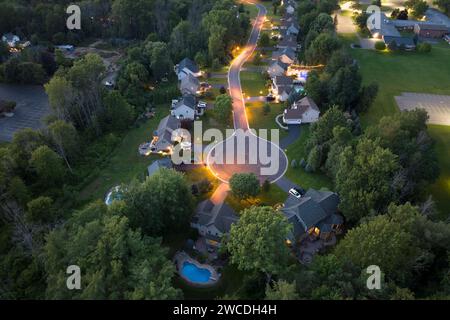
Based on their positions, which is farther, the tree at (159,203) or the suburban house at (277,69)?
the suburban house at (277,69)

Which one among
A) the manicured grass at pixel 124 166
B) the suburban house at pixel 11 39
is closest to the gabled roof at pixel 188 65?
the manicured grass at pixel 124 166

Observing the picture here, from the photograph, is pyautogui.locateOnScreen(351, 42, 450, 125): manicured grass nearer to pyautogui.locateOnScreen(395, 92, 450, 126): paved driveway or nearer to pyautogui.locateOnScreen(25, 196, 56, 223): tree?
pyautogui.locateOnScreen(395, 92, 450, 126): paved driveway

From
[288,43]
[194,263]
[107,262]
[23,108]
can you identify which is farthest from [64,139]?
[288,43]

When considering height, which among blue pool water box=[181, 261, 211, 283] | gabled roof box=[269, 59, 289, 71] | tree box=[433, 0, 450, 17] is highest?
tree box=[433, 0, 450, 17]

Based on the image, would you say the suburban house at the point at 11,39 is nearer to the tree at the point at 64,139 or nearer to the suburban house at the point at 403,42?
the tree at the point at 64,139

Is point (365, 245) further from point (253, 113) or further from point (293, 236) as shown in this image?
point (253, 113)

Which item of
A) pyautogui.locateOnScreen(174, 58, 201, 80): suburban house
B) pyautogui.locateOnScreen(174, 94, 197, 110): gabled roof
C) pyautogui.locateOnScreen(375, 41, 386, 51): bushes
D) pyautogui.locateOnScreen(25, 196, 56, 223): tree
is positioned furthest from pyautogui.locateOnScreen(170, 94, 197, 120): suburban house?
pyautogui.locateOnScreen(375, 41, 386, 51): bushes
